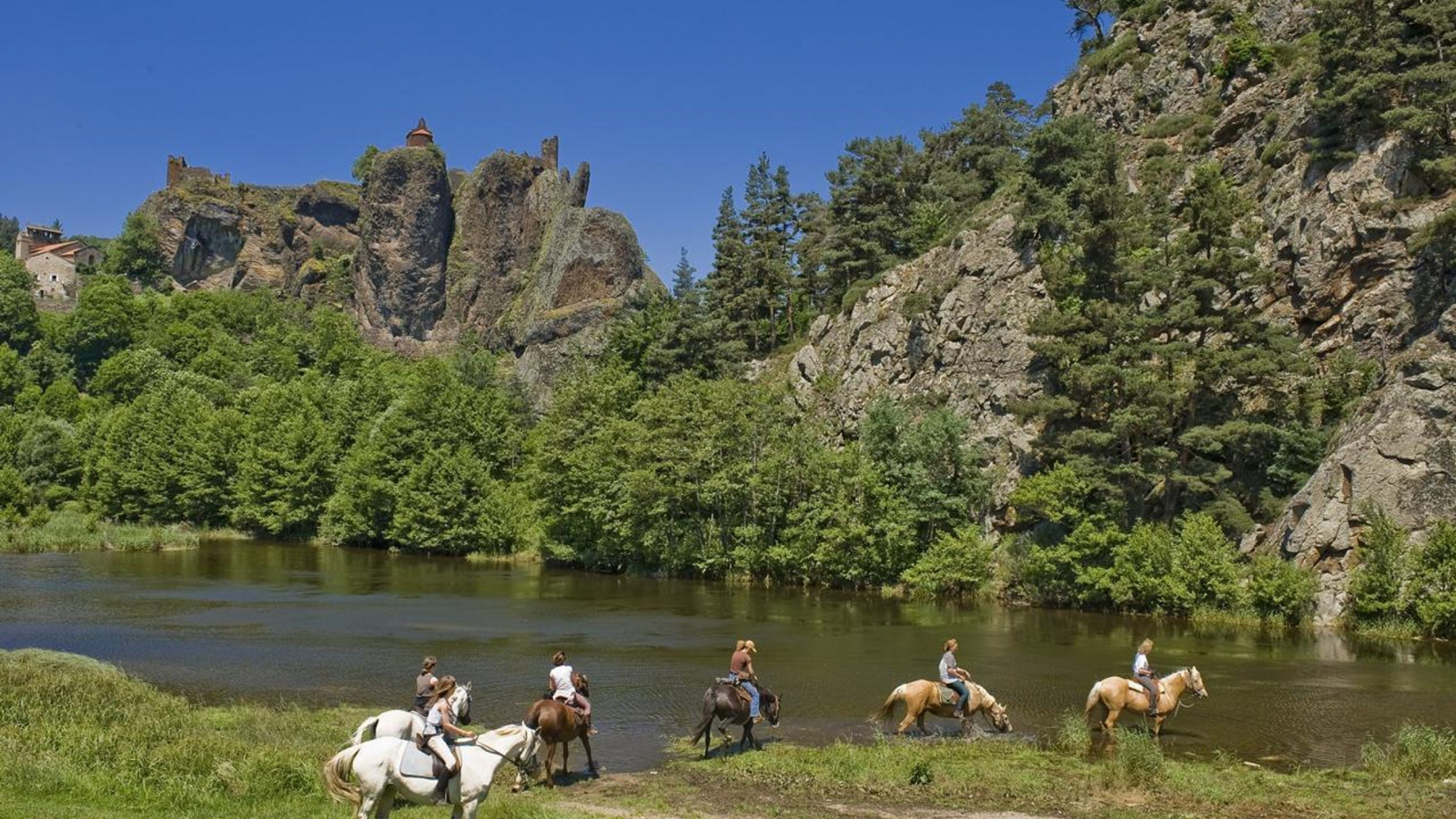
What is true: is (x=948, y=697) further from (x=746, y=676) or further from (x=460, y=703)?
(x=460, y=703)

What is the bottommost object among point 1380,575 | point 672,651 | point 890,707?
point 672,651

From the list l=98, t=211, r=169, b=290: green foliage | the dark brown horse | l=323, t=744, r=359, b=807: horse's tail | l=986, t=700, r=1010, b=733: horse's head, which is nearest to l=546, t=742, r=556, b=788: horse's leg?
the dark brown horse

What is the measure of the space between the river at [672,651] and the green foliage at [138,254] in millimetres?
124877

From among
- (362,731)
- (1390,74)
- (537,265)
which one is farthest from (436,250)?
(362,731)

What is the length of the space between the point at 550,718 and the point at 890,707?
27.3ft

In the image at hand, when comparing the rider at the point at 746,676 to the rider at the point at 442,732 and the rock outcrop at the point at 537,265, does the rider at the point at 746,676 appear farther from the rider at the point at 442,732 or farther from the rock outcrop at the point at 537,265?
the rock outcrop at the point at 537,265

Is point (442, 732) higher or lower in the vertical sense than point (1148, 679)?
higher

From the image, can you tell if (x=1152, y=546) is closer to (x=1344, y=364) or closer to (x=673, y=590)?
(x=1344, y=364)

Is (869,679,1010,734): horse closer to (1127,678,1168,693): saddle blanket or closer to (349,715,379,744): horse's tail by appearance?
(1127,678,1168,693): saddle blanket

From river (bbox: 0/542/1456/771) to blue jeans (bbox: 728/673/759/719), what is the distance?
1.64m

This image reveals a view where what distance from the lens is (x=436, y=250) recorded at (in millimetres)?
152250

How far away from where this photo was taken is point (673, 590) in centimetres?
5406

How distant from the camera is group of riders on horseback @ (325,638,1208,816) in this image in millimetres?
13344

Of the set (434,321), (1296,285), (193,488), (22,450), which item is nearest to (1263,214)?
(1296,285)
